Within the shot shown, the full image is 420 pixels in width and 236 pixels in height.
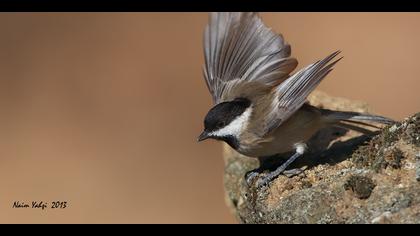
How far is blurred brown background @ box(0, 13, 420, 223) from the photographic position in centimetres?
1077

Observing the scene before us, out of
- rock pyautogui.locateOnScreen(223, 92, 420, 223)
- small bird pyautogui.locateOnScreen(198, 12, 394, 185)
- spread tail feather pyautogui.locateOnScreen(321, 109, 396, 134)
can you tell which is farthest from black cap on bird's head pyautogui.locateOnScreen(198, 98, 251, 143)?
spread tail feather pyautogui.locateOnScreen(321, 109, 396, 134)

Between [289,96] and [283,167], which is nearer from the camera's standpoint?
[289,96]

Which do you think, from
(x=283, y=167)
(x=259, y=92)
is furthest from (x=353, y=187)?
(x=259, y=92)

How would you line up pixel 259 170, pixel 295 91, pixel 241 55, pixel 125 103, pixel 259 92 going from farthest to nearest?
pixel 125 103
pixel 241 55
pixel 259 92
pixel 259 170
pixel 295 91

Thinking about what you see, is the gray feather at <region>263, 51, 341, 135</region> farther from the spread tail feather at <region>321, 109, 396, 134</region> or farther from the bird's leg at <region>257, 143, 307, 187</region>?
the spread tail feather at <region>321, 109, 396, 134</region>

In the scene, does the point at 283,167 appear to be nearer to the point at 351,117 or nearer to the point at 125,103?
the point at 351,117

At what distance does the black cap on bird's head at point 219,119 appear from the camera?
20.7ft

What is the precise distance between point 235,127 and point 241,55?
124 cm

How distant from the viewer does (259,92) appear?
6.88m

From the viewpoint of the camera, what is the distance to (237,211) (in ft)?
24.0

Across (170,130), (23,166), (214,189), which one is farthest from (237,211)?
(23,166)

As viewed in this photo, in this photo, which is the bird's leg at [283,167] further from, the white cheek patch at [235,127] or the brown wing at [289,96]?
the white cheek patch at [235,127]

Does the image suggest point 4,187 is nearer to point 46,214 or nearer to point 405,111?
point 46,214

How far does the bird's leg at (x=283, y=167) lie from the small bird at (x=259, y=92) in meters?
0.01
